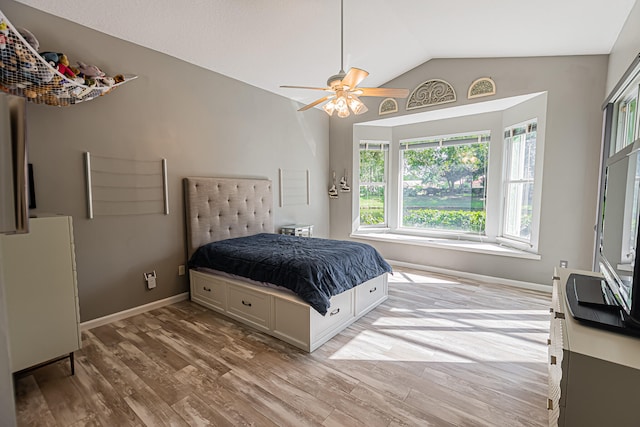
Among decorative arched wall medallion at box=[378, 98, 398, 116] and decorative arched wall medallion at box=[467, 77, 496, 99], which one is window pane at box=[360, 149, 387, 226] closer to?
decorative arched wall medallion at box=[378, 98, 398, 116]

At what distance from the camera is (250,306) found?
8.69 ft

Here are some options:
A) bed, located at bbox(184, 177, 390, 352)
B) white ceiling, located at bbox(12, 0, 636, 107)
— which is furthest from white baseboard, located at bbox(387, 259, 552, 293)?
white ceiling, located at bbox(12, 0, 636, 107)

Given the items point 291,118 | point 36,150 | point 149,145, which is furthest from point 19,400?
point 291,118

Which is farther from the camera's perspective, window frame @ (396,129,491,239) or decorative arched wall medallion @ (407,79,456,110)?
window frame @ (396,129,491,239)

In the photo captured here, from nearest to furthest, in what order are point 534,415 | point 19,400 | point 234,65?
point 534,415, point 19,400, point 234,65

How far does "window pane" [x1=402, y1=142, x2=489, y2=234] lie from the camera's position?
14.5ft

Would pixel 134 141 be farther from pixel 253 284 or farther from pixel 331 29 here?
pixel 331 29

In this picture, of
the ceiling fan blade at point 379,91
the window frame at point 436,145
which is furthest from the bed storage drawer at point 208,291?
the window frame at point 436,145

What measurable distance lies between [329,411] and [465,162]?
4134 millimetres

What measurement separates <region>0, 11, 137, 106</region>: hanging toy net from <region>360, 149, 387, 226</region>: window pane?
3754 mm

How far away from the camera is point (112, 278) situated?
2754mm

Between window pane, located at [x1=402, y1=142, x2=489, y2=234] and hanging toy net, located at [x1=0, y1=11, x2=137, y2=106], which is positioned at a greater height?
hanging toy net, located at [x1=0, y1=11, x2=137, y2=106]

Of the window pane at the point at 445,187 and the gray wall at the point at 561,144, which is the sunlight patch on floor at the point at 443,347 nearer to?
the gray wall at the point at 561,144

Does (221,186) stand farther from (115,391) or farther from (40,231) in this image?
(115,391)
